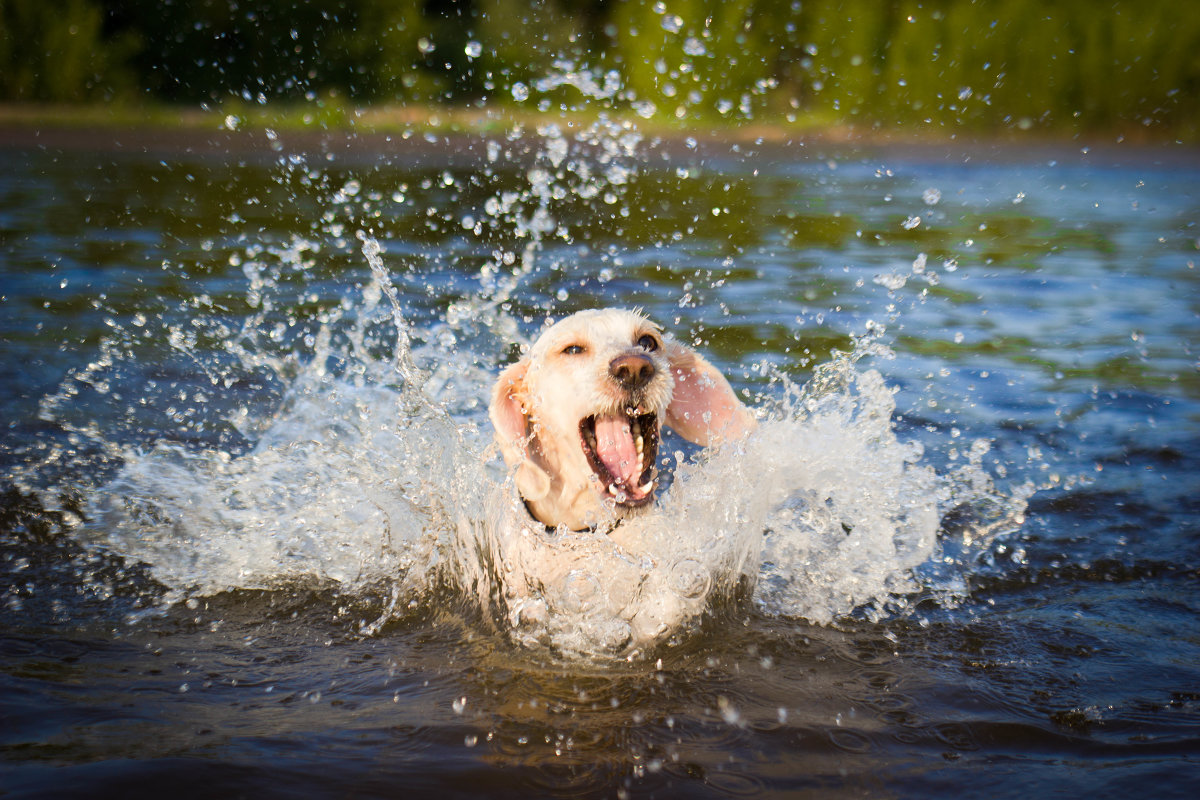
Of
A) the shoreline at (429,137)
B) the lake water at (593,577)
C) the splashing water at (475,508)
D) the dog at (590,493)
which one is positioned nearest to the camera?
the lake water at (593,577)

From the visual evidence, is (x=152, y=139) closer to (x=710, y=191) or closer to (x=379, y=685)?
(x=710, y=191)

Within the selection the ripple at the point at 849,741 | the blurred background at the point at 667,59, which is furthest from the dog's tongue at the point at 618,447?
the blurred background at the point at 667,59

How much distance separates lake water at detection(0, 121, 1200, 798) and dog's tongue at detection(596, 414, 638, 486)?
1.28 ft

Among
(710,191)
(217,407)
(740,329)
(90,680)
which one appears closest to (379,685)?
(90,680)

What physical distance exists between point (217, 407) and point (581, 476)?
126 inches

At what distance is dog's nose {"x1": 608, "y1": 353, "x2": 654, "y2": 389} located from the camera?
3564 mm

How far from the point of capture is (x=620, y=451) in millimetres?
3783

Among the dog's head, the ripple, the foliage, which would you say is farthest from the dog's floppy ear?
the foliage

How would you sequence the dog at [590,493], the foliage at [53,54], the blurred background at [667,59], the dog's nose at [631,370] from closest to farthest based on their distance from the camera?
1. the dog's nose at [631,370]
2. the dog at [590,493]
3. the blurred background at [667,59]
4. the foliage at [53,54]

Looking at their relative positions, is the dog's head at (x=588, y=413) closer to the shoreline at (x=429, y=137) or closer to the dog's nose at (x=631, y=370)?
the dog's nose at (x=631, y=370)

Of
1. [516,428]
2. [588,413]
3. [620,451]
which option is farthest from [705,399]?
[516,428]

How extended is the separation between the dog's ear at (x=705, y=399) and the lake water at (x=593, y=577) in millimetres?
161

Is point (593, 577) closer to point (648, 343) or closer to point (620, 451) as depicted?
point (620, 451)

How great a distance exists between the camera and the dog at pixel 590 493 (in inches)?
146
